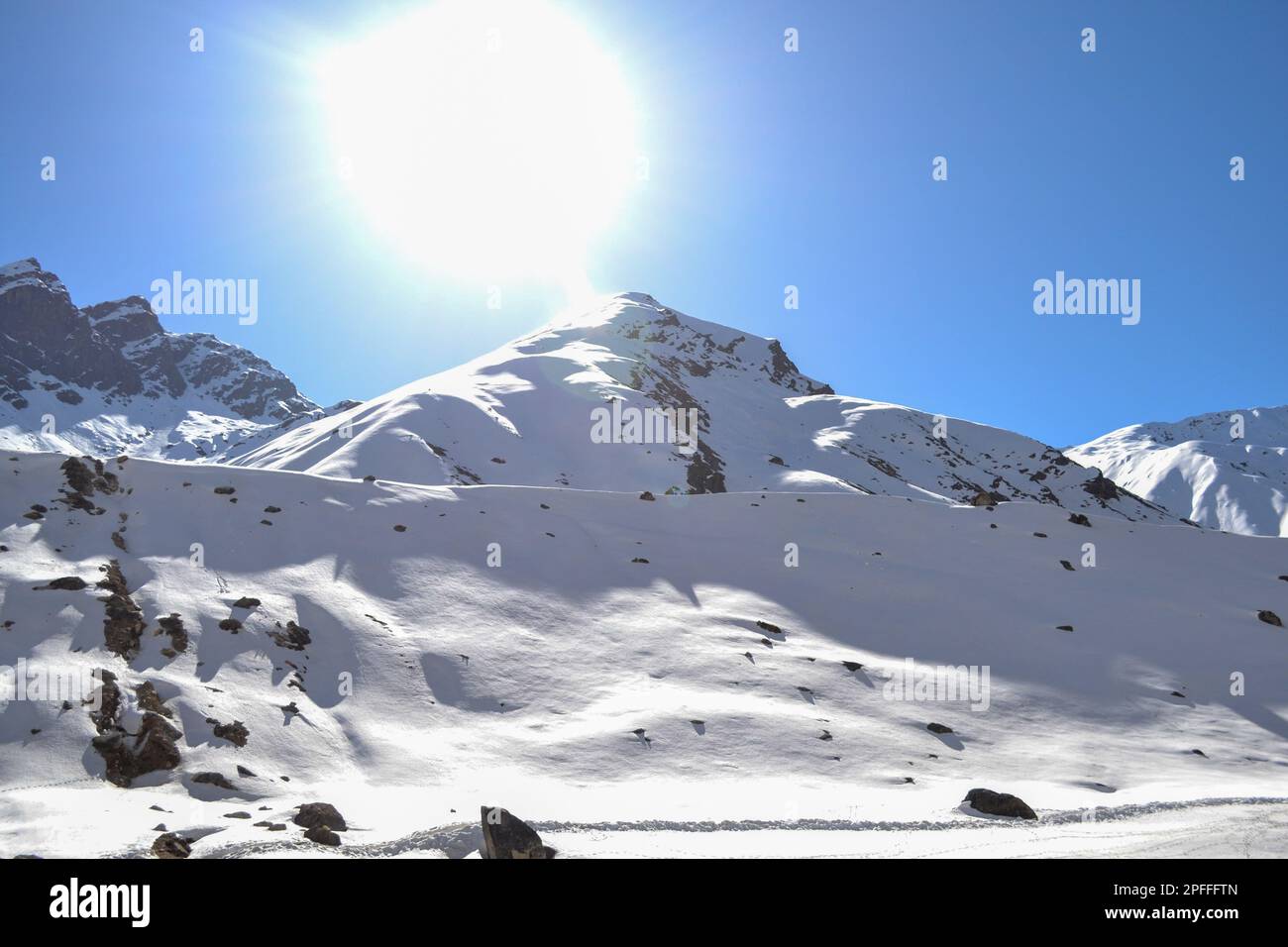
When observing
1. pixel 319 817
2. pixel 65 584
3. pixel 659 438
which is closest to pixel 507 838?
pixel 319 817

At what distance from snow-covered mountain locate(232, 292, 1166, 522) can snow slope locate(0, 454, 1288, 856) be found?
2301 cm

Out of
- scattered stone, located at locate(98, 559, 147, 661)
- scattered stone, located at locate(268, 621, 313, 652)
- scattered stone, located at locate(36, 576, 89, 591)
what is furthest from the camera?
scattered stone, located at locate(268, 621, 313, 652)

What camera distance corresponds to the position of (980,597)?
2711cm

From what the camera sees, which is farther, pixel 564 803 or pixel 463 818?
pixel 564 803

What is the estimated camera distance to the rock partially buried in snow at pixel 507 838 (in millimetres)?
10195

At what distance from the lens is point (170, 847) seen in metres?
10.3

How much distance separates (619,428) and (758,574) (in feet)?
202

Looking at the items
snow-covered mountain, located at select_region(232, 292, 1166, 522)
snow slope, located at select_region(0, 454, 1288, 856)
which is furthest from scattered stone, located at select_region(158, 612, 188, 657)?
snow-covered mountain, located at select_region(232, 292, 1166, 522)

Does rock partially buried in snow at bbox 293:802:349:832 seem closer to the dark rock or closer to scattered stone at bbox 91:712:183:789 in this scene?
scattered stone at bbox 91:712:183:789

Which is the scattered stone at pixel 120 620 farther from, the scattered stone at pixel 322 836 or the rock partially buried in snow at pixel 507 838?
the rock partially buried in snow at pixel 507 838

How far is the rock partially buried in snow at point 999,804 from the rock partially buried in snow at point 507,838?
7.94 m

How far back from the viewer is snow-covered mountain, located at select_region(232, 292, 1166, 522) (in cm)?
7100
